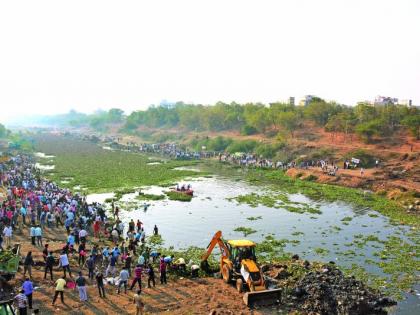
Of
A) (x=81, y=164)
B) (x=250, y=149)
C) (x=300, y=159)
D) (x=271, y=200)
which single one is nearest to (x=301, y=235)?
(x=271, y=200)

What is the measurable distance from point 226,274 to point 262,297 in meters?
3.30

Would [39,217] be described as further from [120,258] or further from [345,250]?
[345,250]

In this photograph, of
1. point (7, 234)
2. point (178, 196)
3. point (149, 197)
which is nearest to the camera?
point (7, 234)

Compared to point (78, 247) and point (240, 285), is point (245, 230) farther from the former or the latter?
point (78, 247)

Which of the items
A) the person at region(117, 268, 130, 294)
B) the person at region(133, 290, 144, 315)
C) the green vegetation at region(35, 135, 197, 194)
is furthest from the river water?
the person at region(133, 290, 144, 315)

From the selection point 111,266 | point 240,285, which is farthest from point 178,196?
point 240,285

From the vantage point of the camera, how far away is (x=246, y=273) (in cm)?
2138

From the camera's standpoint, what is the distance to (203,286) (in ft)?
74.8

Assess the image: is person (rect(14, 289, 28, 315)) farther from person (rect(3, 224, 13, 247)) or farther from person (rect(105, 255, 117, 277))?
person (rect(3, 224, 13, 247))

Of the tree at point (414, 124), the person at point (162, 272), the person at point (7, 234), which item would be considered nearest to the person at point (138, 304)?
the person at point (162, 272)

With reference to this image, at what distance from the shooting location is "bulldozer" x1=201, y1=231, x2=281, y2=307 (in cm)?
2041

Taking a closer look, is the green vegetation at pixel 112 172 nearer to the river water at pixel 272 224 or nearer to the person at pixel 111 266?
the river water at pixel 272 224

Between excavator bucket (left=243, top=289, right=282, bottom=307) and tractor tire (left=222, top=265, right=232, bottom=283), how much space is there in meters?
2.37

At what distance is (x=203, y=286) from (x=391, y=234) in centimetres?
2038
